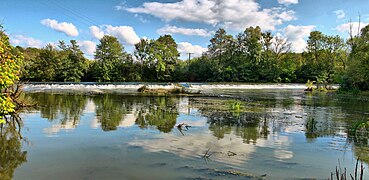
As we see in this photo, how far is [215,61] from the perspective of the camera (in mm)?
72438

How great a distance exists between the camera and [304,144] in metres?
9.26

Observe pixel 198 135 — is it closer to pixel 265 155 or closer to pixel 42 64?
pixel 265 155

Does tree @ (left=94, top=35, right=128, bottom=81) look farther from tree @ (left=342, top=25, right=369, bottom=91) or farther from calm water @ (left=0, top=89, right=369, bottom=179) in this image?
calm water @ (left=0, top=89, right=369, bottom=179)

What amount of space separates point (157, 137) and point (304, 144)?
469 cm

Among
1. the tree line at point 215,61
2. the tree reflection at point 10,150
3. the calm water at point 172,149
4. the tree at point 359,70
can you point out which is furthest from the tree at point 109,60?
the tree reflection at point 10,150

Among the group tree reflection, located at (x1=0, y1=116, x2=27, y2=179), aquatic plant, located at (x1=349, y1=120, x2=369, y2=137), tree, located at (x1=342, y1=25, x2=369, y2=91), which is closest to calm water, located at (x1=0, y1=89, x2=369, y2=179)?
tree reflection, located at (x1=0, y1=116, x2=27, y2=179)

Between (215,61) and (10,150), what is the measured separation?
2621 inches

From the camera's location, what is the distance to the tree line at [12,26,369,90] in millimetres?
→ 65125

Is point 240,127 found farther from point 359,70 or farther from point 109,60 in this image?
point 109,60

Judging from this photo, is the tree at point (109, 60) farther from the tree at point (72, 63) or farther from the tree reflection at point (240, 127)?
the tree reflection at point (240, 127)

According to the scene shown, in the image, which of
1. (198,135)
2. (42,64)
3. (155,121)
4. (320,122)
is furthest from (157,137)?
(42,64)

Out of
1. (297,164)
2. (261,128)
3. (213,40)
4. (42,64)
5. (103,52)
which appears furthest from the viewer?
(213,40)

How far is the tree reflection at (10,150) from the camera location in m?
6.12

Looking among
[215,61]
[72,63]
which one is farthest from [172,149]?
[215,61]
